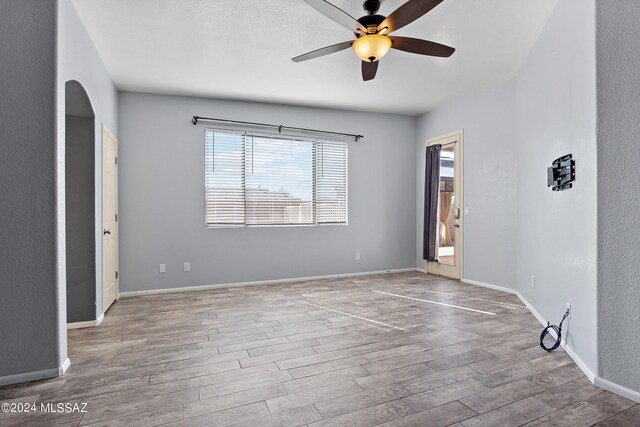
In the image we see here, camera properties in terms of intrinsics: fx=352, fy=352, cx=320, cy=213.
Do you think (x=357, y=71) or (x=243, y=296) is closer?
(x=357, y=71)

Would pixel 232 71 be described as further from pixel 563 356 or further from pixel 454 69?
pixel 563 356

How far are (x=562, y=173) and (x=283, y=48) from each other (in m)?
2.74

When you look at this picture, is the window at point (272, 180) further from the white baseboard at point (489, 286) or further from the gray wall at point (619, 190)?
the gray wall at point (619, 190)

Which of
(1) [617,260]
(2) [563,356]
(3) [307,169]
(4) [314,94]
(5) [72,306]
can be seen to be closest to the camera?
(1) [617,260]

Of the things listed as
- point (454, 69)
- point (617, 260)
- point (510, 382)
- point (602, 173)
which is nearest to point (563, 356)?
point (510, 382)

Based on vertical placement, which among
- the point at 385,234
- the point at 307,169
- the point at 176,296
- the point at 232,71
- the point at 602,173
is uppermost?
the point at 232,71

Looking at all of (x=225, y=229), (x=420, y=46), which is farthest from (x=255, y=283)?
(x=420, y=46)

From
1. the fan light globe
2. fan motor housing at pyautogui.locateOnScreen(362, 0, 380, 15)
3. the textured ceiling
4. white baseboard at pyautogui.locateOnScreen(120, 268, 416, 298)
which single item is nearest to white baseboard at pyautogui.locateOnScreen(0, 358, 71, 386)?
white baseboard at pyautogui.locateOnScreen(120, 268, 416, 298)

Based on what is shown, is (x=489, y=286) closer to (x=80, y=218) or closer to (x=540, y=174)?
(x=540, y=174)

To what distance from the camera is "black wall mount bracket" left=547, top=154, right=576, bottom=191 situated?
252 centimetres

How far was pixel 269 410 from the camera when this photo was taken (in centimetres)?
192

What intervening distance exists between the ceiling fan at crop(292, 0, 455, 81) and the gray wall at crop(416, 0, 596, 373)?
3.06ft

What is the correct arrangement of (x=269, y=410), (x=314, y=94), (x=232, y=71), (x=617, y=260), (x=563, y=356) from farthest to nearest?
(x=314, y=94) → (x=232, y=71) → (x=563, y=356) → (x=617, y=260) → (x=269, y=410)

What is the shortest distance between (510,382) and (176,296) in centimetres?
387
